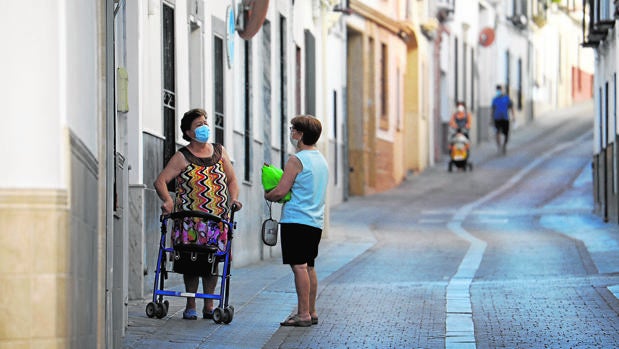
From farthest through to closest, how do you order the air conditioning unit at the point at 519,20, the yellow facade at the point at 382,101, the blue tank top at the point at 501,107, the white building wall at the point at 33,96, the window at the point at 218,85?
the air conditioning unit at the point at 519,20 → the blue tank top at the point at 501,107 → the yellow facade at the point at 382,101 → the window at the point at 218,85 → the white building wall at the point at 33,96

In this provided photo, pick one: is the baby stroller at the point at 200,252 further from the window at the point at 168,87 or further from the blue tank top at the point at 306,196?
the window at the point at 168,87

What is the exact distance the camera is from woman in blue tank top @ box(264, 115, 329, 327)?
37.6ft

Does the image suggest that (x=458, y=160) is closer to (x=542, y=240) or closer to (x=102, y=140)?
(x=542, y=240)

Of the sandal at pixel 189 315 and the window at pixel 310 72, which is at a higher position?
the window at pixel 310 72

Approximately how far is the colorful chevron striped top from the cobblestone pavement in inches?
33.7

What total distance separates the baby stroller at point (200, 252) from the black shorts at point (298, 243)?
40 centimetres

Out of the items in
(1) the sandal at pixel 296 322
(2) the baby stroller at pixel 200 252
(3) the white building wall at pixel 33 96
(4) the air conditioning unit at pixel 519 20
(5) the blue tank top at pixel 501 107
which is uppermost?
(4) the air conditioning unit at pixel 519 20

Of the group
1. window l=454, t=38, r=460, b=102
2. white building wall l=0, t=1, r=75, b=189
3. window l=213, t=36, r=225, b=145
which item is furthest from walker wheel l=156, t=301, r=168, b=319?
window l=454, t=38, r=460, b=102

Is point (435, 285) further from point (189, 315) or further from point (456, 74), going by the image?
point (456, 74)

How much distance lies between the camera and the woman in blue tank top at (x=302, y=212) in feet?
37.6

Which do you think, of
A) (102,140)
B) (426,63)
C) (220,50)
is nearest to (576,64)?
(426,63)

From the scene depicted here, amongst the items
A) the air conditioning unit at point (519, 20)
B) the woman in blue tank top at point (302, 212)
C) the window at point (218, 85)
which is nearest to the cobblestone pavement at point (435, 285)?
the woman in blue tank top at point (302, 212)

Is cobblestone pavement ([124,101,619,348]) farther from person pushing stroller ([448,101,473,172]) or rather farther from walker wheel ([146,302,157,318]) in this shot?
person pushing stroller ([448,101,473,172])

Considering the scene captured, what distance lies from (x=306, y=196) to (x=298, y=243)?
351 mm
